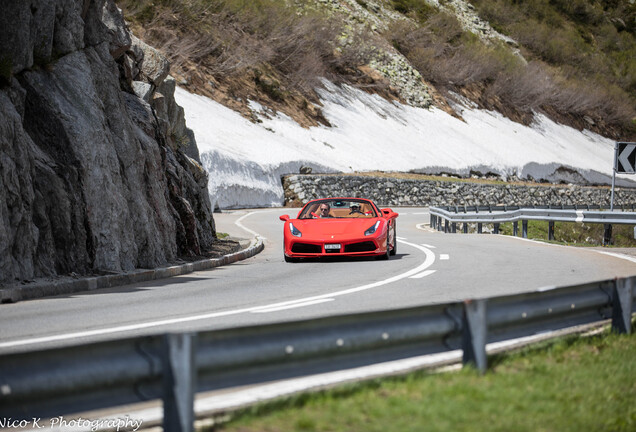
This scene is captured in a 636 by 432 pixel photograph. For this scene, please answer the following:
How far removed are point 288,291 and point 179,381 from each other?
739 centimetres

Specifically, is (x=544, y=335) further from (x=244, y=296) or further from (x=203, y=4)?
(x=203, y=4)

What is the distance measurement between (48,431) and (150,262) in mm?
11652

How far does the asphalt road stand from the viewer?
8135 mm

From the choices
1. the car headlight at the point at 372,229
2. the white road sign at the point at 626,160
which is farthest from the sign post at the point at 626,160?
the car headlight at the point at 372,229

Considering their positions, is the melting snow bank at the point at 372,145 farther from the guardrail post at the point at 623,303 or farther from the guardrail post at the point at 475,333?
the guardrail post at the point at 475,333

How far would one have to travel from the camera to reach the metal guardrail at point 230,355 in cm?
366

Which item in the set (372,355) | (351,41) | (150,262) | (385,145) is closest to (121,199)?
(150,262)

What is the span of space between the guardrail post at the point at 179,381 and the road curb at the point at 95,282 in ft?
24.7

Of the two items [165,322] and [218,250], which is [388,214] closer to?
[218,250]

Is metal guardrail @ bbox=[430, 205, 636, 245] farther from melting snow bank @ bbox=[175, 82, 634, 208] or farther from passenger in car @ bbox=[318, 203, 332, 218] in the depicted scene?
melting snow bank @ bbox=[175, 82, 634, 208]

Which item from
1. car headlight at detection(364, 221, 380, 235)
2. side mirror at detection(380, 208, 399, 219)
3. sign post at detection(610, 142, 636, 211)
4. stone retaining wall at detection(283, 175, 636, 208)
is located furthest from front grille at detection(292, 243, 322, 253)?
stone retaining wall at detection(283, 175, 636, 208)

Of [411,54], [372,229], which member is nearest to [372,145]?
[411,54]

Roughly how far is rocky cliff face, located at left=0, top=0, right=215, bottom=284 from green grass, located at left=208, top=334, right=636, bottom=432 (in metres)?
7.92

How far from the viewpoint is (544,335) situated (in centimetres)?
754
